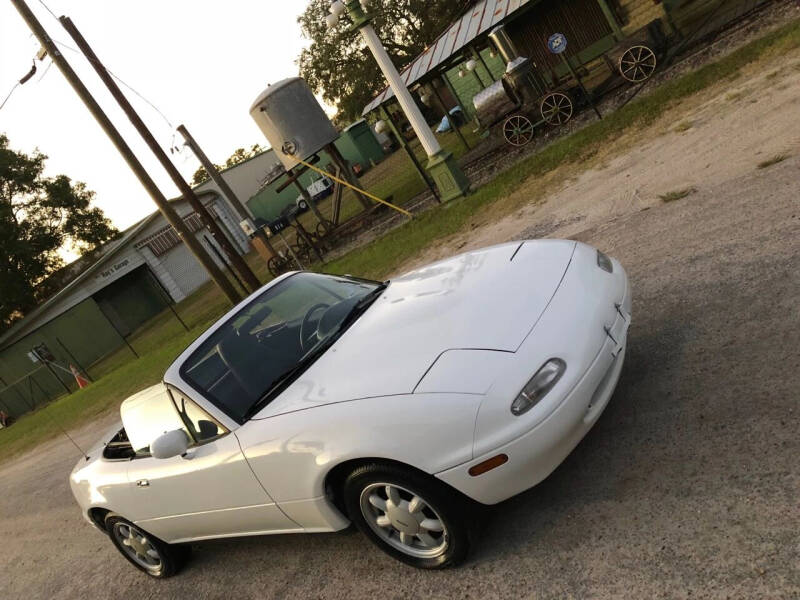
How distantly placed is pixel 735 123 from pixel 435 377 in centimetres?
706

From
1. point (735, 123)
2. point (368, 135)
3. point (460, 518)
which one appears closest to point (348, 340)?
point (460, 518)

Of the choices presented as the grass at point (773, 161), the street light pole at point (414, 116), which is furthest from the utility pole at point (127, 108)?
the grass at point (773, 161)

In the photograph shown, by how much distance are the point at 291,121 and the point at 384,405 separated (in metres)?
17.5

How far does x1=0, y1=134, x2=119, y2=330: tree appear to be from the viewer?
39.7 m

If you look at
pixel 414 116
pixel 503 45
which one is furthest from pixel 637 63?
pixel 414 116

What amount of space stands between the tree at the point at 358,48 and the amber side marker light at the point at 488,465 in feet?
152

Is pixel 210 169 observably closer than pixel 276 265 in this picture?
No

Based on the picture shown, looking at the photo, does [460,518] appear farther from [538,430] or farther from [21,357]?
[21,357]

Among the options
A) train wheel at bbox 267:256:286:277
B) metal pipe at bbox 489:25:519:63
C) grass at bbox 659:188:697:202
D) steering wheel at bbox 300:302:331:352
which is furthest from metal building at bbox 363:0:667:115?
steering wheel at bbox 300:302:331:352

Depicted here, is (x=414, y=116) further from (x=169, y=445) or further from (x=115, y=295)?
(x=115, y=295)

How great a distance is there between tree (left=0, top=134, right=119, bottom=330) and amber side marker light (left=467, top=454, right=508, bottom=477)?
1671 inches

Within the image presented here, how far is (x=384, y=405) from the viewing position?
129 inches

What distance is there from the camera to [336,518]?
3672 mm

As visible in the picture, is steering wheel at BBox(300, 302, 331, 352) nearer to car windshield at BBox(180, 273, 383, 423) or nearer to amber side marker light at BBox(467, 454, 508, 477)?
car windshield at BBox(180, 273, 383, 423)
